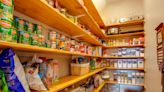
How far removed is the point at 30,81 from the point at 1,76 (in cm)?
25

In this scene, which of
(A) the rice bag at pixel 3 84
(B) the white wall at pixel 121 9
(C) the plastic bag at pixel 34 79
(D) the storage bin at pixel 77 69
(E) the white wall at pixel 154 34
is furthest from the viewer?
(B) the white wall at pixel 121 9

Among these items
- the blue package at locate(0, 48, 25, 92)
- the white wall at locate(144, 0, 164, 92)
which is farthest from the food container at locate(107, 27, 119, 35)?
the blue package at locate(0, 48, 25, 92)

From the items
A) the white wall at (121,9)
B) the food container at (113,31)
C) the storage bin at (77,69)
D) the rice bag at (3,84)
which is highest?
the white wall at (121,9)

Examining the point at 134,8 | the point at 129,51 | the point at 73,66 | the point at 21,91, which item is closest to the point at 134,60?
the point at 129,51

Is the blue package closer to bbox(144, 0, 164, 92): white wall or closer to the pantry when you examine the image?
the pantry

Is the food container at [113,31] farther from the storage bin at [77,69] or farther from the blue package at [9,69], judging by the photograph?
the blue package at [9,69]

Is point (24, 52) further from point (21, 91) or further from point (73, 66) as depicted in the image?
point (73, 66)

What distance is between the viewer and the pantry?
2.68ft

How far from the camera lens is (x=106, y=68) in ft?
12.8

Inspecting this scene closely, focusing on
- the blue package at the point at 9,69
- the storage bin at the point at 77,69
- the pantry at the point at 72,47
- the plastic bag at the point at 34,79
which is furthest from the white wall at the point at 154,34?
the blue package at the point at 9,69

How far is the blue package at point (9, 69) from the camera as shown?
77cm

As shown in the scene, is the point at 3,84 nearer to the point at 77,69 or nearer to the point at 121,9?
the point at 77,69

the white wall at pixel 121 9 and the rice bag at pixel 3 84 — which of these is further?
the white wall at pixel 121 9

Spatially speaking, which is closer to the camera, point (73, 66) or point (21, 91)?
point (21, 91)
